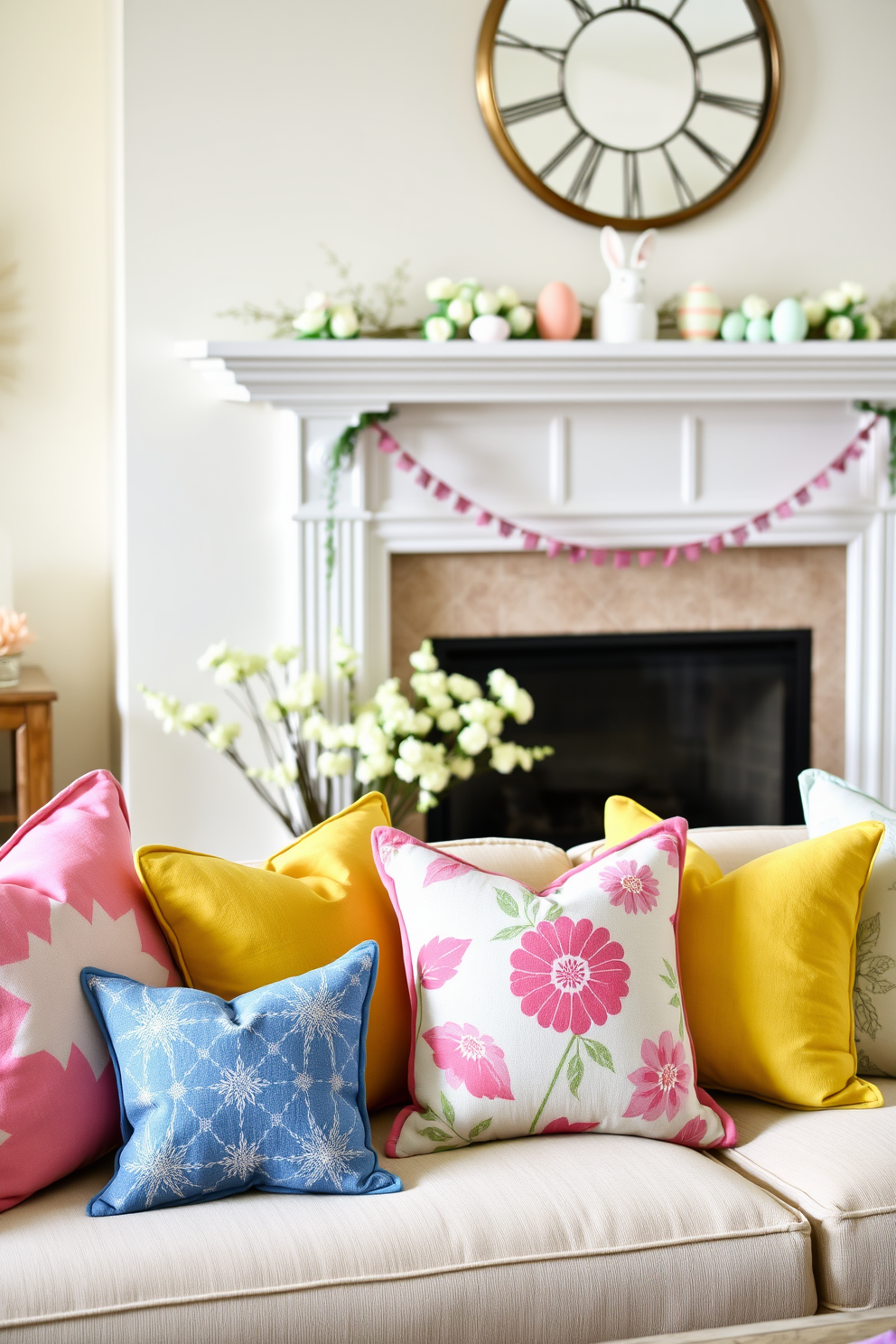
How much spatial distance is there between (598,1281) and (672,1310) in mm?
A: 85

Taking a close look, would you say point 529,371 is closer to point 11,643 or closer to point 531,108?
point 531,108

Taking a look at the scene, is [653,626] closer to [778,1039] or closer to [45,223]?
[778,1039]

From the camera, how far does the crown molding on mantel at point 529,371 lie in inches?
99.5

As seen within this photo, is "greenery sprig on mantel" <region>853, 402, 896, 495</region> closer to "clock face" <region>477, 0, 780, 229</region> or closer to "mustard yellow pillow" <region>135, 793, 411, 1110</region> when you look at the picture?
"clock face" <region>477, 0, 780, 229</region>

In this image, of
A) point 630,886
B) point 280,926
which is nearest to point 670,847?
point 630,886

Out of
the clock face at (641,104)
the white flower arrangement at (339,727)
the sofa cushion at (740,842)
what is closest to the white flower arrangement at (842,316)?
the clock face at (641,104)

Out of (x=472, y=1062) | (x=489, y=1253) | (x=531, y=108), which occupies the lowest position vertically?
(x=489, y=1253)

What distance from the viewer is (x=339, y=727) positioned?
263cm

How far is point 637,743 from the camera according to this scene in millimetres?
3059

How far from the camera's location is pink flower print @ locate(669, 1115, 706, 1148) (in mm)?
1381

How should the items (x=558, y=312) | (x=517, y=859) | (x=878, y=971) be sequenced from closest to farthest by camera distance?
(x=878, y=971), (x=517, y=859), (x=558, y=312)

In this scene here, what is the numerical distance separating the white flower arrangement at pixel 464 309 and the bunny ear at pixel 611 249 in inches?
8.1

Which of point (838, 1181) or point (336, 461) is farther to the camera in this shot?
point (336, 461)

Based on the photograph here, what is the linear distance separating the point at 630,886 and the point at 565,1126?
28 centimetres
